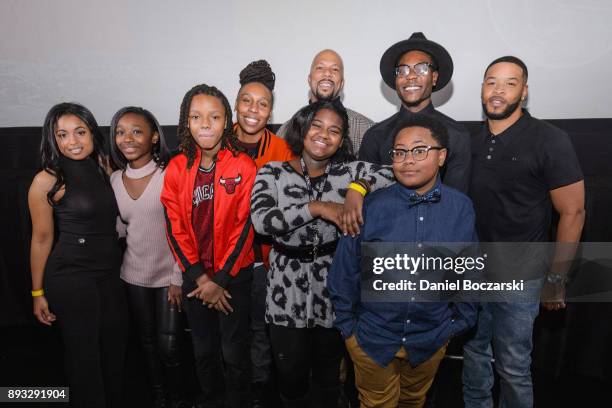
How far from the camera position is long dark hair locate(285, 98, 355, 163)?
1557 mm

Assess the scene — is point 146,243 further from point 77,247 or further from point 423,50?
point 423,50

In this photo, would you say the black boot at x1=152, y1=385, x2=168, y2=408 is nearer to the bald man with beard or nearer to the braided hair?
the bald man with beard

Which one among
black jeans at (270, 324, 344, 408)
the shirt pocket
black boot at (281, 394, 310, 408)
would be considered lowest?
black boot at (281, 394, 310, 408)

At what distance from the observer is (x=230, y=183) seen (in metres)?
1.69

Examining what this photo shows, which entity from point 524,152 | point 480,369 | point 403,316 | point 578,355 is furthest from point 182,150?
point 578,355

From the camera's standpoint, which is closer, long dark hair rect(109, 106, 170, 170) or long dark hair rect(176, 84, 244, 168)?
long dark hair rect(176, 84, 244, 168)

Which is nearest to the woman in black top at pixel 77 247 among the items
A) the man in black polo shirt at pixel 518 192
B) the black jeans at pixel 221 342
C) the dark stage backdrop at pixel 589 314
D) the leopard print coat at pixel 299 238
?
the black jeans at pixel 221 342

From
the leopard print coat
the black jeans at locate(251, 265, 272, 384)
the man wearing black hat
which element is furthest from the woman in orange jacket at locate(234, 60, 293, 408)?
the man wearing black hat

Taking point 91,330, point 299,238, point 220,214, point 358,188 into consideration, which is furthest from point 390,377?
point 91,330

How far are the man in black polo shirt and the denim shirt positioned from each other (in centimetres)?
42

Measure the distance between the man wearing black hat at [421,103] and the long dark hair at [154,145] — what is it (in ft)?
3.55

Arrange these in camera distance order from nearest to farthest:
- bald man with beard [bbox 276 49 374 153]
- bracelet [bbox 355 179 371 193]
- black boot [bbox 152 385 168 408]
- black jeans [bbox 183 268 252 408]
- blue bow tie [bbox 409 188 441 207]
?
1. blue bow tie [bbox 409 188 441 207]
2. bracelet [bbox 355 179 371 193]
3. black jeans [bbox 183 268 252 408]
4. black boot [bbox 152 385 168 408]
5. bald man with beard [bbox 276 49 374 153]

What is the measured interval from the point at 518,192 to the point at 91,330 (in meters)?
2.12

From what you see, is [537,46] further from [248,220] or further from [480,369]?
[248,220]
